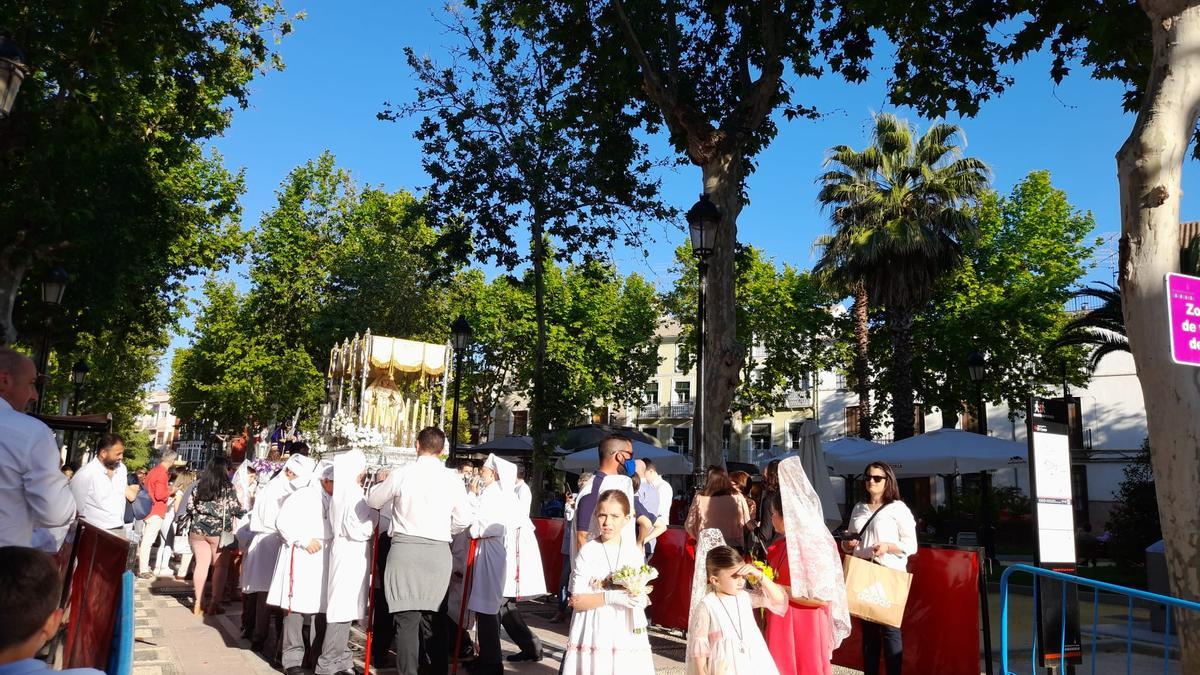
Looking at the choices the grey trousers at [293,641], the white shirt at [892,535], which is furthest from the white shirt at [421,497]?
the white shirt at [892,535]

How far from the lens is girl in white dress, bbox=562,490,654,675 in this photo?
16.4 feet

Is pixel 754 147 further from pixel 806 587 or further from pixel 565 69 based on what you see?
pixel 806 587

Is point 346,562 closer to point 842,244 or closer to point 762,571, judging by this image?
point 762,571

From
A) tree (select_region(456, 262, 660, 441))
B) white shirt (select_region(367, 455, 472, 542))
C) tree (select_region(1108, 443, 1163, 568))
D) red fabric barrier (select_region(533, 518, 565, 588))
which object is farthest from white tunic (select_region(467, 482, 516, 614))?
tree (select_region(456, 262, 660, 441))

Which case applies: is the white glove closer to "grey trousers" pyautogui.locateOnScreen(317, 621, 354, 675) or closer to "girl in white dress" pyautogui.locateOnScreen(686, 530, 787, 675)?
"girl in white dress" pyautogui.locateOnScreen(686, 530, 787, 675)

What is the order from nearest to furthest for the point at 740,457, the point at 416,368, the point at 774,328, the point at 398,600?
1. the point at 398,600
2. the point at 416,368
3. the point at 774,328
4. the point at 740,457

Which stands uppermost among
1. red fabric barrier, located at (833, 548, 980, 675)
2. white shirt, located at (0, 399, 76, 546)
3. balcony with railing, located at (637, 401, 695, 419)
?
balcony with railing, located at (637, 401, 695, 419)

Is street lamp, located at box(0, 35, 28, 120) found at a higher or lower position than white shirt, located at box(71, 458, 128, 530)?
higher

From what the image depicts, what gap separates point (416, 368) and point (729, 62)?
652 inches

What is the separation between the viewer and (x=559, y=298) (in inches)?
1772

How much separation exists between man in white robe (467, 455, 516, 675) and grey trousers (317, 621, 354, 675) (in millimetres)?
1035

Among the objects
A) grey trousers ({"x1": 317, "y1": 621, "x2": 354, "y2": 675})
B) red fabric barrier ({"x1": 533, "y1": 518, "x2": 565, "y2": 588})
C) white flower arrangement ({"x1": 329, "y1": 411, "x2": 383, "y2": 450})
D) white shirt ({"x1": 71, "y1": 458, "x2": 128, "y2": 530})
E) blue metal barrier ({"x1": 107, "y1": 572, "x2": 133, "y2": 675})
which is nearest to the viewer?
blue metal barrier ({"x1": 107, "y1": 572, "x2": 133, "y2": 675})

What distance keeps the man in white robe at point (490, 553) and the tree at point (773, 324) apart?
31.1 metres

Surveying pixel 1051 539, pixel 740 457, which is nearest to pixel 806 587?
pixel 1051 539
